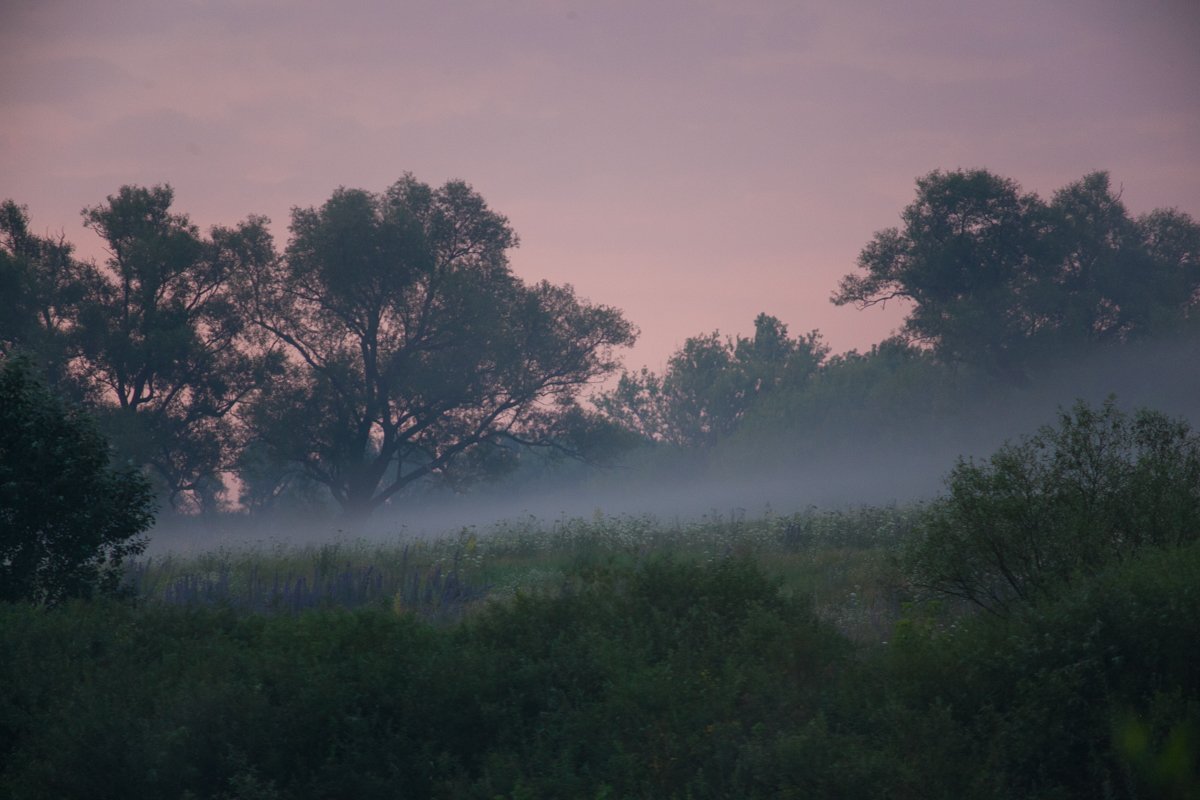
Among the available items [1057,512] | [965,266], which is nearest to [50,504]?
[1057,512]

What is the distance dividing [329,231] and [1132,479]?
31.2 meters

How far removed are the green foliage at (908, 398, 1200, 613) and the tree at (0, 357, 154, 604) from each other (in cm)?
992

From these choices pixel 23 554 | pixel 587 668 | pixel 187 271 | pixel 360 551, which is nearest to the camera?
pixel 587 668

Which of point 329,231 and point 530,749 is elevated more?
point 329,231

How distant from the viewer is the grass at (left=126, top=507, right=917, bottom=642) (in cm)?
1353

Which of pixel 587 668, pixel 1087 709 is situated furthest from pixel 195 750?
pixel 1087 709

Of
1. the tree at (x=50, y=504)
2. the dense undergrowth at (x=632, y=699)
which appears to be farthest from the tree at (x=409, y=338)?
the dense undergrowth at (x=632, y=699)

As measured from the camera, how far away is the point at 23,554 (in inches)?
478

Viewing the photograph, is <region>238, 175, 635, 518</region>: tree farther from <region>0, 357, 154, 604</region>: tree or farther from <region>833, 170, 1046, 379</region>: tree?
<region>0, 357, 154, 604</region>: tree

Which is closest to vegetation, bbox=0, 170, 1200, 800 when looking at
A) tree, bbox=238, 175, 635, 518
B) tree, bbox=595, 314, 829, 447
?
tree, bbox=238, 175, 635, 518

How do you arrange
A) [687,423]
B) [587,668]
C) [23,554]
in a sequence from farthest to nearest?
1. [687,423]
2. [23,554]
3. [587,668]

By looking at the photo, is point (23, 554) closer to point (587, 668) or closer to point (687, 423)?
point (587, 668)

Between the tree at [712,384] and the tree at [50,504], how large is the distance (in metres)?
68.8

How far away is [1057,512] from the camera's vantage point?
966 centimetres
